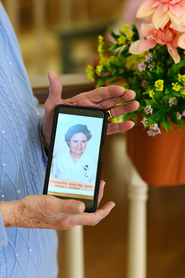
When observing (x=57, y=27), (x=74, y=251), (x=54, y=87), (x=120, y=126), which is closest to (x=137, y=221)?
(x=74, y=251)

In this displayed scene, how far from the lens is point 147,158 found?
0.68m

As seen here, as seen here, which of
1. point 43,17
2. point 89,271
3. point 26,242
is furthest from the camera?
point 43,17

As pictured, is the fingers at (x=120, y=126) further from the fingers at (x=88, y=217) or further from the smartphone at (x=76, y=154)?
the fingers at (x=88, y=217)

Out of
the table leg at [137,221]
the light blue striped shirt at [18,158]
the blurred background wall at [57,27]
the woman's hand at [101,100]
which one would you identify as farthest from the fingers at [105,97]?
the blurred background wall at [57,27]

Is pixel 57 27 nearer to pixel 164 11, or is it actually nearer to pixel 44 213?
pixel 164 11

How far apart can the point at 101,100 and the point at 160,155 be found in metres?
0.23

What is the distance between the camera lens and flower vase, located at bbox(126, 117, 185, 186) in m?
0.65

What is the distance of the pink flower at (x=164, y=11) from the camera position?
1.59ft

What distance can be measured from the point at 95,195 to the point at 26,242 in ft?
0.63

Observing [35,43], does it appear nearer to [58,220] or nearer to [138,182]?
[138,182]

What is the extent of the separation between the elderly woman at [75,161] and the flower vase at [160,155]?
19cm

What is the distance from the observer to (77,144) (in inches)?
20.3

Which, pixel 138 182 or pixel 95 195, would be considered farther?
pixel 138 182

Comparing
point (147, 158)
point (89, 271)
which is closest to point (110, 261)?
point (89, 271)
